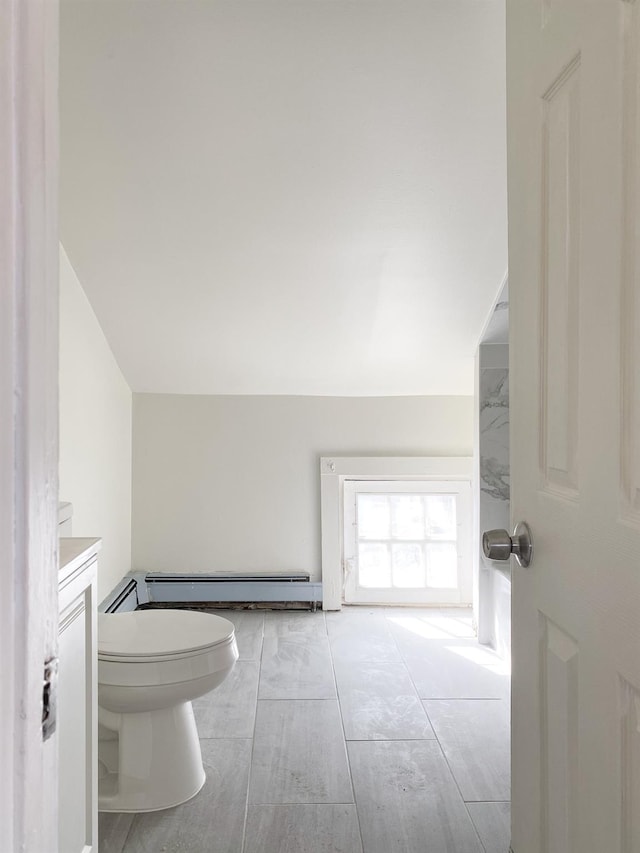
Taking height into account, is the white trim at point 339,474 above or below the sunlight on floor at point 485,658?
above

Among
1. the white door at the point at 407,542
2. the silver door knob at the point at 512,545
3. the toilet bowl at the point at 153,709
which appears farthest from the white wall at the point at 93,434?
the silver door knob at the point at 512,545

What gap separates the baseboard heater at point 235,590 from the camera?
3.98m

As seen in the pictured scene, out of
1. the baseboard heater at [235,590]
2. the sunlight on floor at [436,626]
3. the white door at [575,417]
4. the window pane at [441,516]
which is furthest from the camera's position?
the window pane at [441,516]

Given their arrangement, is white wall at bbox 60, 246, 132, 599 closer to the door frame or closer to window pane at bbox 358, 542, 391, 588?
window pane at bbox 358, 542, 391, 588

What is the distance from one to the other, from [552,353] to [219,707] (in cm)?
220

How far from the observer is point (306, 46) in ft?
6.76

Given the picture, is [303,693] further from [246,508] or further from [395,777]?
[246,508]

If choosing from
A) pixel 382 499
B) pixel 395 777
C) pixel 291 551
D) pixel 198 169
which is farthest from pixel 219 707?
pixel 198 169

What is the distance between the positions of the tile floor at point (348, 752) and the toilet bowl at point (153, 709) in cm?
6

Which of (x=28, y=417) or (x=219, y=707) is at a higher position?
(x=28, y=417)

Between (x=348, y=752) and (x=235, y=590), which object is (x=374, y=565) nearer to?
(x=235, y=590)

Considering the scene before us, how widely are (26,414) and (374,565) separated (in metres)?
3.69

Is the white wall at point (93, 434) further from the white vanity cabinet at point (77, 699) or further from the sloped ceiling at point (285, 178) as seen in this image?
the white vanity cabinet at point (77, 699)

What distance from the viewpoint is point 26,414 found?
0.54 m
